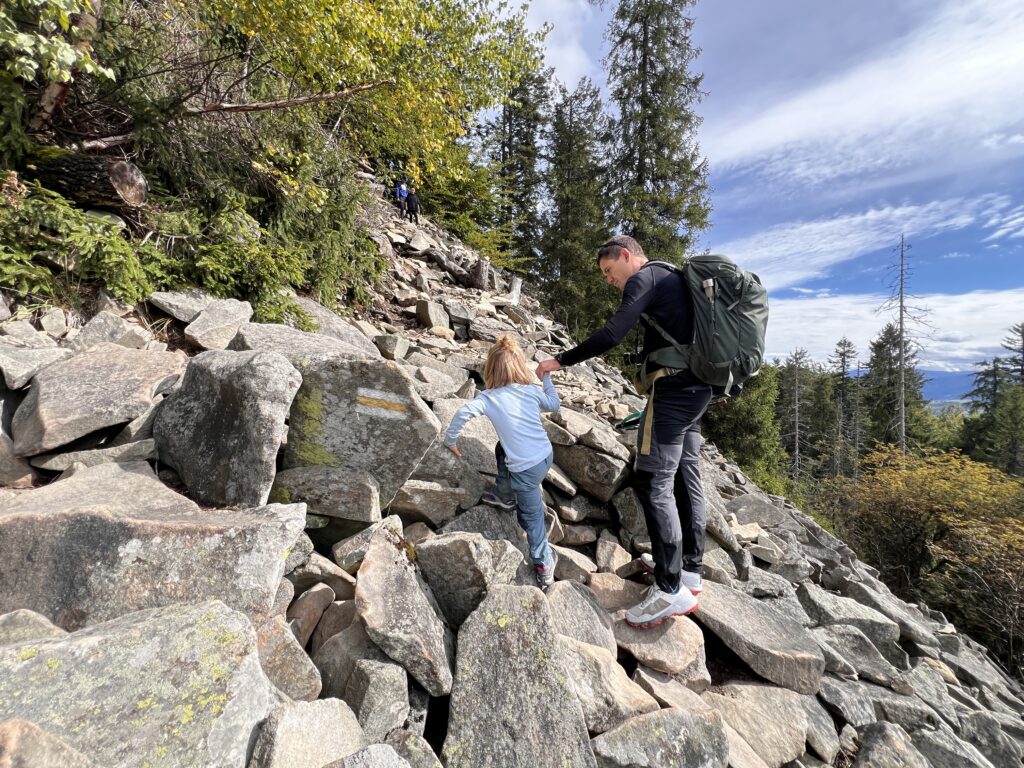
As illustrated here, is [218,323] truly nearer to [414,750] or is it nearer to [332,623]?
[332,623]

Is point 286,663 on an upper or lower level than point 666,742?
→ upper

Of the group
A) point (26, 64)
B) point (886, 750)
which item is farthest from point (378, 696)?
point (26, 64)

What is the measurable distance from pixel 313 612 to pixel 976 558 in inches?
792

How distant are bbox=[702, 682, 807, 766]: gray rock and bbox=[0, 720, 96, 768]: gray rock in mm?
3825

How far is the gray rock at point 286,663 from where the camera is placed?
2449mm

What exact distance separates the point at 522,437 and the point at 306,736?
7.94ft

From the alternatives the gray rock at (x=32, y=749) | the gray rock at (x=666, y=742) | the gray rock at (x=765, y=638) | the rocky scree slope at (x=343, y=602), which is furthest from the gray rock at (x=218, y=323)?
the gray rock at (x=765, y=638)

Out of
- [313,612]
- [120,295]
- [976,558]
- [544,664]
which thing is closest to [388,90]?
[120,295]

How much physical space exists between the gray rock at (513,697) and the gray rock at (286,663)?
83cm

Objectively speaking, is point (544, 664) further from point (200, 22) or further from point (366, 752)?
point (200, 22)

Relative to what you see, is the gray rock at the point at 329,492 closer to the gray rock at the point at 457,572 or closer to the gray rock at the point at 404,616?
the gray rock at the point at 404,616

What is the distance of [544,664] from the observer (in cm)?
264

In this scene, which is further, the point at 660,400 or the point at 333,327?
the point at 333,327

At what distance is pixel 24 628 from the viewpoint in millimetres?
2078
